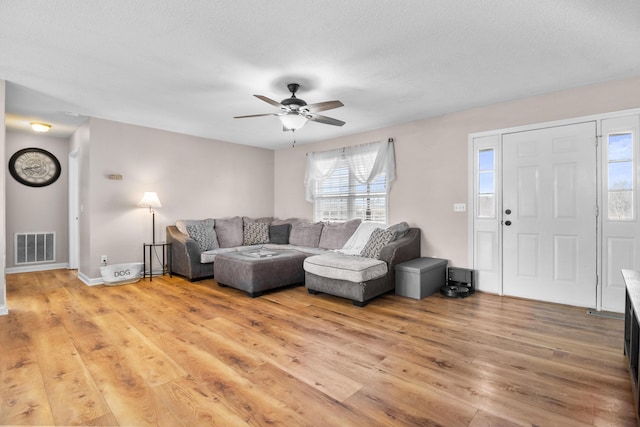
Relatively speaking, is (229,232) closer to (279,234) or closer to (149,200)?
(279,234)

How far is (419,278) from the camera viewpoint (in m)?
3.76

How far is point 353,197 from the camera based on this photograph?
5539 mm

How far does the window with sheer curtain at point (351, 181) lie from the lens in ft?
16.6

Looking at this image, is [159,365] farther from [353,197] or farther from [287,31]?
[353,197]

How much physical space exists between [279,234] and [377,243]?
2.32m

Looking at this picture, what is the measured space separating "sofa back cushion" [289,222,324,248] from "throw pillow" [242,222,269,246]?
48cm

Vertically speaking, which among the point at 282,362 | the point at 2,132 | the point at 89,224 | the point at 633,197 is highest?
the point at 2,132

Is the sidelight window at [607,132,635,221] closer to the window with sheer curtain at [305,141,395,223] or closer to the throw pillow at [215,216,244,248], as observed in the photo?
the window with sheer curtain at [305,141,395,223]

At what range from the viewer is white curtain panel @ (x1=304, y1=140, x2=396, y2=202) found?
16.3 feet

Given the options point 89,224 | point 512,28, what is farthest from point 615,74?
point 89,224

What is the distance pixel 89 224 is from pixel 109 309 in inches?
70.1

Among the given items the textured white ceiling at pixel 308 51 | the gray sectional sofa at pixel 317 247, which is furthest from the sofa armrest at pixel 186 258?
the textured white ceiling at pixel 308 51

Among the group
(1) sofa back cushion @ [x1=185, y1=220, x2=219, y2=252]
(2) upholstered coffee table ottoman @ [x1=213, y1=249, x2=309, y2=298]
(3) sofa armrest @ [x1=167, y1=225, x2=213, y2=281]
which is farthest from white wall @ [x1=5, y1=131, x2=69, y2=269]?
(2) upholstered coffee table ottoman @ [x1=213, y1=249, x2=309, y2=298]

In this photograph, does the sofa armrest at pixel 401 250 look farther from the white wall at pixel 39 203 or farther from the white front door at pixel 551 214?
the white wall at pixel 39 203
